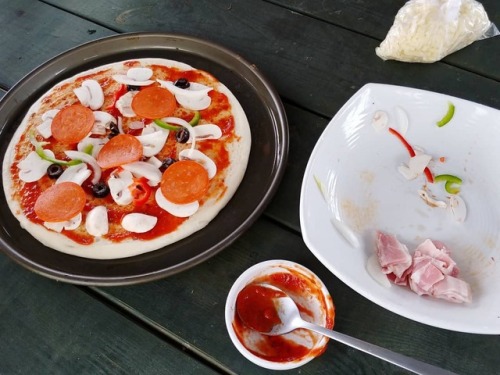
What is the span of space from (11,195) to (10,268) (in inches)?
10.1

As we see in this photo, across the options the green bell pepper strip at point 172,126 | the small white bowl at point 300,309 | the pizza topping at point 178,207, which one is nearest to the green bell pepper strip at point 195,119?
the green bell pepper strip at point 172,126

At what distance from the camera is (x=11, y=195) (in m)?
1.58

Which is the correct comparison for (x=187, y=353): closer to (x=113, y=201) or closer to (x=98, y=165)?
(x=113, y=201)

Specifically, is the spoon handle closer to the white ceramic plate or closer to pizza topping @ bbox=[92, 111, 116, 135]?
the white ceramic plate

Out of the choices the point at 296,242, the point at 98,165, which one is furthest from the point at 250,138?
the point at 98,165

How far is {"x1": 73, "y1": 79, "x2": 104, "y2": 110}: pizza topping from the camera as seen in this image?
1.78 m

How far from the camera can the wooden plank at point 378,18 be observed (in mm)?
1833

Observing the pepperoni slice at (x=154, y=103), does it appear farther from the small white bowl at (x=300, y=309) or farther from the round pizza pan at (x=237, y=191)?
the small white bowl at (x=300, y=309)

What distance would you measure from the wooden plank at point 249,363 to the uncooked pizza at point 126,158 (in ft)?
0.45

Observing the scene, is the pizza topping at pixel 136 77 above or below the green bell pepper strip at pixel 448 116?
below

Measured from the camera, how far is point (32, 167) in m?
1.63

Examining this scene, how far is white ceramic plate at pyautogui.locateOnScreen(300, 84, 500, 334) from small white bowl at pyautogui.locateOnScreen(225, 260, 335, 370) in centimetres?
15

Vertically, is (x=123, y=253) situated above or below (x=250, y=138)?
below

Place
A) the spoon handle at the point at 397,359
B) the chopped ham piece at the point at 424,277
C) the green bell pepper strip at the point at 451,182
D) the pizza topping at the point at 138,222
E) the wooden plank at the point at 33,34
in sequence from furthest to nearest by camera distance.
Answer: the wooden plank at the point at 33,34 → the pizza topping at the point at 138,222 → the green bell pepper strip at the point at 451,182 → the chopped ham piece at the point at 424,277 → the spoon handle at the point at 397,359
